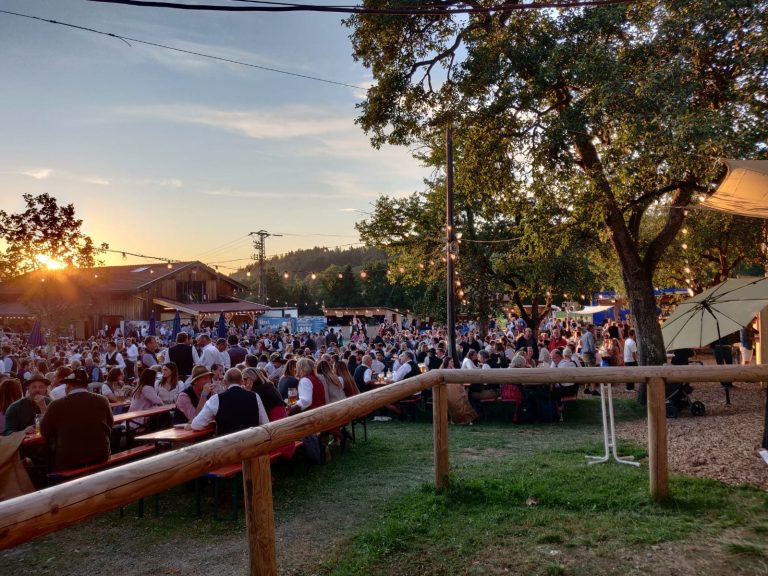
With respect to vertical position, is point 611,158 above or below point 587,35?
below

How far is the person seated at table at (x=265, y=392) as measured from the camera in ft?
21.1

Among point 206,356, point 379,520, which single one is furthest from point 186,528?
point 206,356

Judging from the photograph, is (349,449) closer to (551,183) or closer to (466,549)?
(466,549)

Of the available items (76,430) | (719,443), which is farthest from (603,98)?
(76,430)

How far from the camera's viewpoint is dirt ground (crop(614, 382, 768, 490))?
5.01 m

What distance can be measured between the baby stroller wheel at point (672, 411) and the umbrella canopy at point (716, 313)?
5.75ft

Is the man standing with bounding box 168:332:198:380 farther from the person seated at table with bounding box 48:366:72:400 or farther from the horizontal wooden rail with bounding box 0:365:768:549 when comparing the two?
the horizontal wooden rail with bounding box 0:365:768:549

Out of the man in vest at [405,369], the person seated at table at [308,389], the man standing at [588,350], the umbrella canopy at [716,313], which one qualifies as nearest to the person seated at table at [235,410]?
the person seated at table at [308,389]

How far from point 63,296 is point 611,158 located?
22.4 meters

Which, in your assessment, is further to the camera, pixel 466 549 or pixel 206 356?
pixel 206 356

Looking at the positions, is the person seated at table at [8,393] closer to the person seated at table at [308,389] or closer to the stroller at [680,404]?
the person seated at table at [308,389]

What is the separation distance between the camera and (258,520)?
276 centimetres

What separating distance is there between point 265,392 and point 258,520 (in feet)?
12.6

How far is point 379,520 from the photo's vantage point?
4.44 metres
